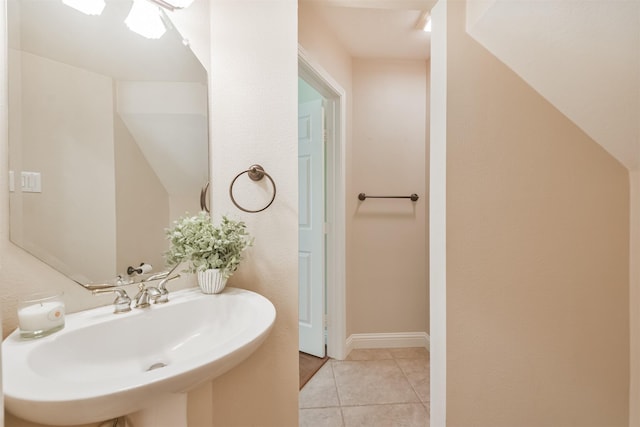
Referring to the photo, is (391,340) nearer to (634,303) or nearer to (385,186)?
(385,186)

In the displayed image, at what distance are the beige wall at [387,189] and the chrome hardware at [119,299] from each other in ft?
5.07

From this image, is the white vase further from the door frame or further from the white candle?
the door frame

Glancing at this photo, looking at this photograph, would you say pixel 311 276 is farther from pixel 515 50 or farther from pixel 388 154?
pixel 515 50

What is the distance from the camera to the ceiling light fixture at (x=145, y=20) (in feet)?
3.01

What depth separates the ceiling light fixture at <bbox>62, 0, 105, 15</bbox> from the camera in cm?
80

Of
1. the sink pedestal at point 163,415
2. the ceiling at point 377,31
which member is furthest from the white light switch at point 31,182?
the ceiling at point 377,31

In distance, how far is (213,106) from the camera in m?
1.10

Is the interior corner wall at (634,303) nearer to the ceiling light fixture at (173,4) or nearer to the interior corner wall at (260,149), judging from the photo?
the interior corner wall at (260,149)

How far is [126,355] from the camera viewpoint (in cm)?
78

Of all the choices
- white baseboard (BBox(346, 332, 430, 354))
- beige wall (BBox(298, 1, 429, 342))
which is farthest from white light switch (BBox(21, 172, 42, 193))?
white baseboard (BBox(346, 332, 430, 354))

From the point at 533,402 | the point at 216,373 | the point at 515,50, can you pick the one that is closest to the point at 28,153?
the point at 216,373

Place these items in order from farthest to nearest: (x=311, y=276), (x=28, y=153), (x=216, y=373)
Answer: (x=311, y=276) < (x=28, y=153) < (x=216, y=373)

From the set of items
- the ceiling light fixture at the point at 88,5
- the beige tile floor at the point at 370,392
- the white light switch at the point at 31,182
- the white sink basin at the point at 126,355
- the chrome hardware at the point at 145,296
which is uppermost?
the ceiling light fixture at the point at 88,5

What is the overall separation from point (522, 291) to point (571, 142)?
64 centimetres
